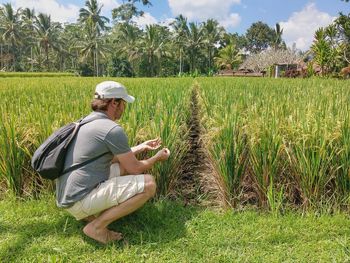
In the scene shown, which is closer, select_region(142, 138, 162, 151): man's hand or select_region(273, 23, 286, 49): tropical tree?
select_region(142, 138, 162, 151): man's hand

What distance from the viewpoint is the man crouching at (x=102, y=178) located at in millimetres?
2176

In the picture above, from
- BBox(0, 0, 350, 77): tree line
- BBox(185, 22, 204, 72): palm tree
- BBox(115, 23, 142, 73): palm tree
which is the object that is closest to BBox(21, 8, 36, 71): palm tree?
BBox(0, 0, 350, 77): tree line

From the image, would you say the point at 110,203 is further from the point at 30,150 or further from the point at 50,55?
the point at 50,55

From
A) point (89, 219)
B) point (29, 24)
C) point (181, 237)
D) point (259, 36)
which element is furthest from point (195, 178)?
point (259, 36)

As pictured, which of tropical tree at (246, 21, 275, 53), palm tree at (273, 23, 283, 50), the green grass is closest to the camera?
the green grass

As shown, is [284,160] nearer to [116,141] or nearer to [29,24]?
[116,141]

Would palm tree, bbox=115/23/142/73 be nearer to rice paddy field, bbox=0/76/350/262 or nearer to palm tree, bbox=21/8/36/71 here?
palm tree, bbox=21/8/36/71

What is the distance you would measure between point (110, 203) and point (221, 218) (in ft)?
2.99

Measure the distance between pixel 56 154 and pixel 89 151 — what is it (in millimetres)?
225

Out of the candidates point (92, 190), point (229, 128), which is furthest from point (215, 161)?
point (92, 190)

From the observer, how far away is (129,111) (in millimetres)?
3750

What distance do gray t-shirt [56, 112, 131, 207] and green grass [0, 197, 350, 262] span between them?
0.34 metres

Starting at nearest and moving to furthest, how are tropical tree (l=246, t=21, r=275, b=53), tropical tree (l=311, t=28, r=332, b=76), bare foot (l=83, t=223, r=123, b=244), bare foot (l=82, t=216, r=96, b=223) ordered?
1. bare foot (l=83, t=223, r=123, b=244)
2. bare foot (l=82, t=216, r=96, b=223)
3. tropical tree (l=311, t=28, r=332, b=76)
4. tropical tree (l=246, t=21, r=275, b=53)

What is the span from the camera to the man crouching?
2.18 meters
